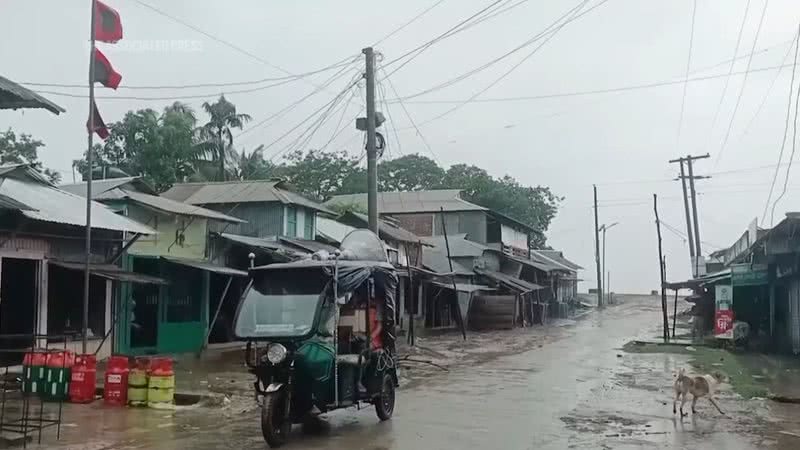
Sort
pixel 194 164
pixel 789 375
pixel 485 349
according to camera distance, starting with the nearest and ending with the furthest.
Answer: pixel 789 375 < pixel 485 349 < pixel 194 164

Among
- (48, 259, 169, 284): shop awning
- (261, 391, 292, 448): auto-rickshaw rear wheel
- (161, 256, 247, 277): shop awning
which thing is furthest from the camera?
(161, 256, 247, 277): shop awning

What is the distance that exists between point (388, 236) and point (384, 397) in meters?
23.2

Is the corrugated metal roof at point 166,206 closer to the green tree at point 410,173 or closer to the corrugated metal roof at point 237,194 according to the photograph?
the corrugated metal roof at point 237,194

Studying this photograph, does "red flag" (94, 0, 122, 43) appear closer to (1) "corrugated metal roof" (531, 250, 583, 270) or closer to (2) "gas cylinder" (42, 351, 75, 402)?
(2) "gas cylinder" (42, 351, 75, 402)

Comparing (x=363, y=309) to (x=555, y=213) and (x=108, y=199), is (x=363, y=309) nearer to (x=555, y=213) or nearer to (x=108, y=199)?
(x=108, y=199)

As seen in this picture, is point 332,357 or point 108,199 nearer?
point 332,357

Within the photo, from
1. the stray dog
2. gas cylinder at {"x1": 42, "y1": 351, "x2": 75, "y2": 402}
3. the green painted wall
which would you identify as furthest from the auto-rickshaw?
the green painted wall

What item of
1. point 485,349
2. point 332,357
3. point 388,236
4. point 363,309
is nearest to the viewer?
point 332,357

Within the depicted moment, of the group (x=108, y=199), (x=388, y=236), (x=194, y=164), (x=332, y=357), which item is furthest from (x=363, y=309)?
(x=194, y=164)

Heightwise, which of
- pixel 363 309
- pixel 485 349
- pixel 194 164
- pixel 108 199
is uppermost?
pixel 194 164

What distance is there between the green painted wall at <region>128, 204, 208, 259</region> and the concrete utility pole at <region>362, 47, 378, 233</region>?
210 inches

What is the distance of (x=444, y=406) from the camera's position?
13016mm

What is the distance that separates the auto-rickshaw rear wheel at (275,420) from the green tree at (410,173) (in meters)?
53.8

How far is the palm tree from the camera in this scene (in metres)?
38.8
